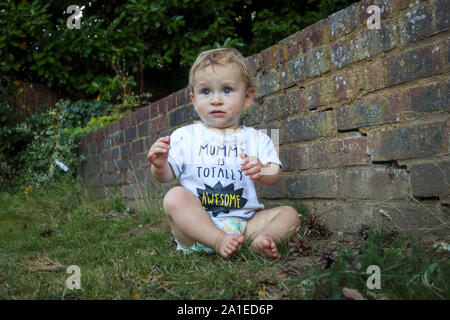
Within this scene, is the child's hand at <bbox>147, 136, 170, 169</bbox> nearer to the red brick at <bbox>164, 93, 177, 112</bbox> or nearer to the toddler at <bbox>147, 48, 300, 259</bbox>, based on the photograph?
the toddler at <bbox>147, 48, 300, 259</bbox>

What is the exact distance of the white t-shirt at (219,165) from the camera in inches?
87.9

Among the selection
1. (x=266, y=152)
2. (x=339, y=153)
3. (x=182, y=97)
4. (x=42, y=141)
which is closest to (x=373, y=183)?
(x=339, y=153)

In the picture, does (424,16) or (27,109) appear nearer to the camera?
(424,16)

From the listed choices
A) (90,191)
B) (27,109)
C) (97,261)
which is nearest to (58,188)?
(90,191)

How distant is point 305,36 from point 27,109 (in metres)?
6.35

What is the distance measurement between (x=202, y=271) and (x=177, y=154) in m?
0.72

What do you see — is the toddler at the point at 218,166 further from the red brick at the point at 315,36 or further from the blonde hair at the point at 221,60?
the red brick at the point at 315,36

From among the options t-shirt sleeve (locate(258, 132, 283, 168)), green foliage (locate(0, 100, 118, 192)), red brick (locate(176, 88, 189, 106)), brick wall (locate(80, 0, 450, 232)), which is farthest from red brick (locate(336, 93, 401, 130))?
green foliage (locate(0, 100, 118, 192))

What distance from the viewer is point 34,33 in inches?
269

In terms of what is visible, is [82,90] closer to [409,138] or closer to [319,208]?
[319,208]

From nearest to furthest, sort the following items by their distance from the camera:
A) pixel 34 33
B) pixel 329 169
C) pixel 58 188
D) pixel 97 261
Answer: pixel 97 261
pixel 329 169
pixel 58 188
pixel 34 33

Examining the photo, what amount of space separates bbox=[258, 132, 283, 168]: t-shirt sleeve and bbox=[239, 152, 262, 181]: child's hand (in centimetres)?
21

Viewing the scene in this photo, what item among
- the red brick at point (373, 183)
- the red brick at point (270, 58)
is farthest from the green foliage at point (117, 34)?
the red brick at point (373, 183)

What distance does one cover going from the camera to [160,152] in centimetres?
208
